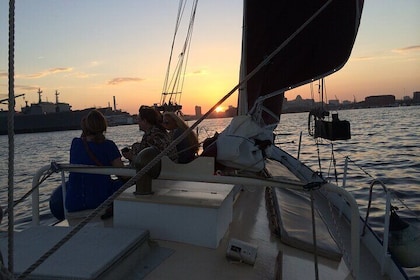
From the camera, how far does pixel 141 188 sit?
3020 mm

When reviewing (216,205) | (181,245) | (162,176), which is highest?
Answer: (162,176)

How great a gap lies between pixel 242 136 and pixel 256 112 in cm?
130

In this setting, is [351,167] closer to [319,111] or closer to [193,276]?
[319,111]

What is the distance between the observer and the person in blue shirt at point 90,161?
3.75 metres

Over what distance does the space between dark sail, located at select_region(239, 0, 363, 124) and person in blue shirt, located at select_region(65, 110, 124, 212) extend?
250 cm

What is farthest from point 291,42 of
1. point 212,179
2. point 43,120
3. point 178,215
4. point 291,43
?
point 43,120

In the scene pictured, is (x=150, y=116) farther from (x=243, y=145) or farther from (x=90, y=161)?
(x=243, y=145)

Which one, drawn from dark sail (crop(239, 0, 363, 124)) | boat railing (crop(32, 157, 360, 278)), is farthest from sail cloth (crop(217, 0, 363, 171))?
boat railing (crop(32, 157, 360, 278))

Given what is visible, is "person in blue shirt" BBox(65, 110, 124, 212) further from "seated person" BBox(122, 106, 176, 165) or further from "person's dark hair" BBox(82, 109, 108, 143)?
"seated person" BBox(122, 106, 176, 165)

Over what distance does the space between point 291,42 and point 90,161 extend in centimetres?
347

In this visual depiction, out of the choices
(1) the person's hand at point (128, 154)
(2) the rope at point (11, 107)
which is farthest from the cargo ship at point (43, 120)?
(2) the rope at point (11, 107)

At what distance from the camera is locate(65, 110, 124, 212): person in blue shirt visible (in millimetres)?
3750

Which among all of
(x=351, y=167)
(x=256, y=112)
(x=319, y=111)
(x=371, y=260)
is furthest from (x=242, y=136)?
(x=351, y=167)

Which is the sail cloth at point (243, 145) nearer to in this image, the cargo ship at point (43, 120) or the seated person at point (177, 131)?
the seated person at point (177, 131)
